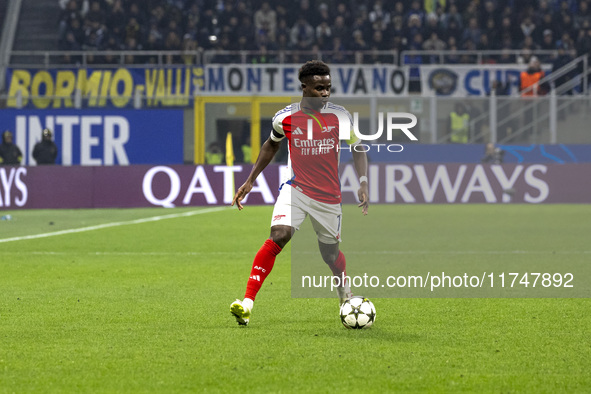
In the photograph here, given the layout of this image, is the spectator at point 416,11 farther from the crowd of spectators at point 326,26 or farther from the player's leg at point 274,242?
the player's leg at point 274,242

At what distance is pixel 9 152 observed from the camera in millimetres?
23188

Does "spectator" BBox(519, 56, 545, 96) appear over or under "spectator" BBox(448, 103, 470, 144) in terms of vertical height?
over

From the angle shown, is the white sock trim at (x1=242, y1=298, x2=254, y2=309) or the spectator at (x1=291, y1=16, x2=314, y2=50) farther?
the spectator at (x1=291, y1=16, x2=314, y2=50)

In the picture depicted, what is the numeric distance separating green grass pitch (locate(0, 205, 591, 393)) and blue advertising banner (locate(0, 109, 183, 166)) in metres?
11.4

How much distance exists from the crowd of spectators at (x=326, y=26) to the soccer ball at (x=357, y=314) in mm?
21455

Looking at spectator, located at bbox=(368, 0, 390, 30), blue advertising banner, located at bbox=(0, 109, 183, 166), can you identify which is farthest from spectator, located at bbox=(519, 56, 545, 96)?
blue advertising banner, located at bbox=(0, 109, 183, 166)

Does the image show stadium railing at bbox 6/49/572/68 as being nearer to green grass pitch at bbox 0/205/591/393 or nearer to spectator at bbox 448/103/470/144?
spectator at bbox 448/103/470/144

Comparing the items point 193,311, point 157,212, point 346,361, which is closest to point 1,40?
point 157,212

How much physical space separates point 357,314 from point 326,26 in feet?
77.1

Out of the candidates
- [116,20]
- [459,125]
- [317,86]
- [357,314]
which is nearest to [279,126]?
[317,86]

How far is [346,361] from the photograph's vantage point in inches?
228

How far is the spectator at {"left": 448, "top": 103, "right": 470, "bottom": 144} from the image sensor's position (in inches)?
941

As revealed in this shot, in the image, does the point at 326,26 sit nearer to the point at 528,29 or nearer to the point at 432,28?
the point at 432,28

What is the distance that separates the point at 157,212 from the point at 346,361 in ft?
51.2
